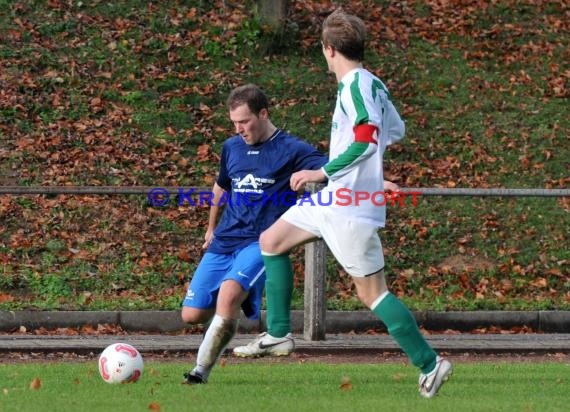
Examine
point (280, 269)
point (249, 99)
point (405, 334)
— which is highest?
point (249, 99)

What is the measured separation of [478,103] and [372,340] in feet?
25.7

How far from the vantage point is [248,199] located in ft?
25.9

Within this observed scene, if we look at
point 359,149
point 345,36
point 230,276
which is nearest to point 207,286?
point 230,276

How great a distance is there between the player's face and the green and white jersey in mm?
1115

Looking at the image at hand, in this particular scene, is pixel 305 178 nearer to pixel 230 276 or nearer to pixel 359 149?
pixel 359 149

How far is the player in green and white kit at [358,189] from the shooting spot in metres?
6.48

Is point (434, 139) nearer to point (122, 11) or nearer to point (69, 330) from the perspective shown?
point (122, 11)

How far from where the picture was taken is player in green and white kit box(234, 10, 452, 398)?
6.48 meters

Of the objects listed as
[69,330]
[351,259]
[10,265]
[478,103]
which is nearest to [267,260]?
[351,259]

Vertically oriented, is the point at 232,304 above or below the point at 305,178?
below

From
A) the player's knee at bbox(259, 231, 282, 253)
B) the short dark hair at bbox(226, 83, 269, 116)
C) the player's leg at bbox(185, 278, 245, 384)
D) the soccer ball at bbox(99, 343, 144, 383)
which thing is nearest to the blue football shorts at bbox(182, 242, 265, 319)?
the player's leg at bbox(185, 278, 245, 384)

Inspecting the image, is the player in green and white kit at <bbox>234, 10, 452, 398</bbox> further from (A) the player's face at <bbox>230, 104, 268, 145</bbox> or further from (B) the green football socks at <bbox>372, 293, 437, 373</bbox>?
(A) the player's face at <bbox>230, 104, 268, 145</bbox>

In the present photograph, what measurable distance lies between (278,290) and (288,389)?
621 mm

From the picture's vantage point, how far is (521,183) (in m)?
15.8
